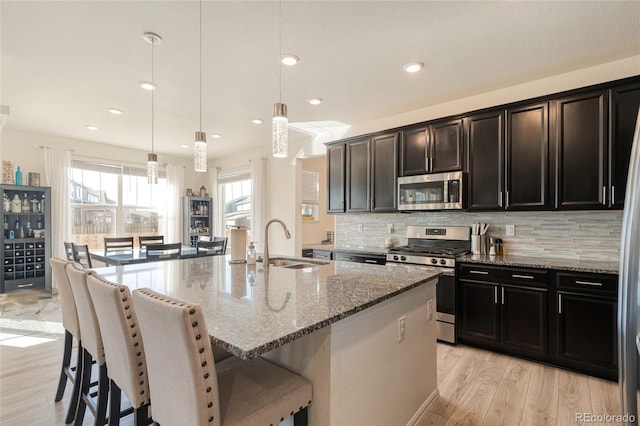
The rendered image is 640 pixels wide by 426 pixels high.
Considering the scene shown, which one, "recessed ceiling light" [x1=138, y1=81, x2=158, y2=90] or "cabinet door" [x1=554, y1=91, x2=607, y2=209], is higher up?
"recessed ceiling light" [x1=138, y1=81, x2=158, y2=90]

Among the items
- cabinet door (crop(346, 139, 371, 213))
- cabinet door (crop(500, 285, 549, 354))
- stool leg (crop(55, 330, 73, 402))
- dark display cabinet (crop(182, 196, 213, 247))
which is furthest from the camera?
dark display cabinet (crop(182, 196, 213, 247))

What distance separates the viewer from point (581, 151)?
272 centimetres

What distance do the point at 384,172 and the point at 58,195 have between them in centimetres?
533

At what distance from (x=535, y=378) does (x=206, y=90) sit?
4.02 metres

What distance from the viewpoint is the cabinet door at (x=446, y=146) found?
3404 millimetres

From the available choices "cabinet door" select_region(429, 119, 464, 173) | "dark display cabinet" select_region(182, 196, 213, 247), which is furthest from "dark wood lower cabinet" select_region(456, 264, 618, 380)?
"dark display cabinet" select_region(182, 196, 213, 247)

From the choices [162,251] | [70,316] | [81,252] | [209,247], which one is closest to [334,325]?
[70,316]

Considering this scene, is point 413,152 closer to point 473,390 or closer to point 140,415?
point 473,390

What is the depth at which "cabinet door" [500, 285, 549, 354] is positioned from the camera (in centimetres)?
273

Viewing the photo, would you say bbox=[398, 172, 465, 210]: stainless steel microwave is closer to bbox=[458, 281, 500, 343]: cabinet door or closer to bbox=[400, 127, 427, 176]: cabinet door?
bbox=[400, 127, 427, 176]: cabinet door

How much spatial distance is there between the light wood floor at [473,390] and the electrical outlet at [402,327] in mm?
667

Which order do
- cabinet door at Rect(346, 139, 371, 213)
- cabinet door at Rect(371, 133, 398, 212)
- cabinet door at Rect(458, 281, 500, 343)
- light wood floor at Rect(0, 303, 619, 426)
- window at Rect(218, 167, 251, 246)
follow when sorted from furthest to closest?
1. window at Rect(218, 167, 251, 246)
2. cabinet door at Rect(346, 139, 371, 213)
3. cabinet door at Rect(371, 133, 398, 212)
4. cabinet door at Rect(458, 281, 500, 343)
5. light wood floor at Rect(0, 303, 619, 426)

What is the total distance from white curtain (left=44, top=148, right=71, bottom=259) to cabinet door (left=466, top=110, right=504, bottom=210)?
6.19 metres

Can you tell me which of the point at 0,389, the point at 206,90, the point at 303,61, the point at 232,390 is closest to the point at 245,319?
the point at 232,390
